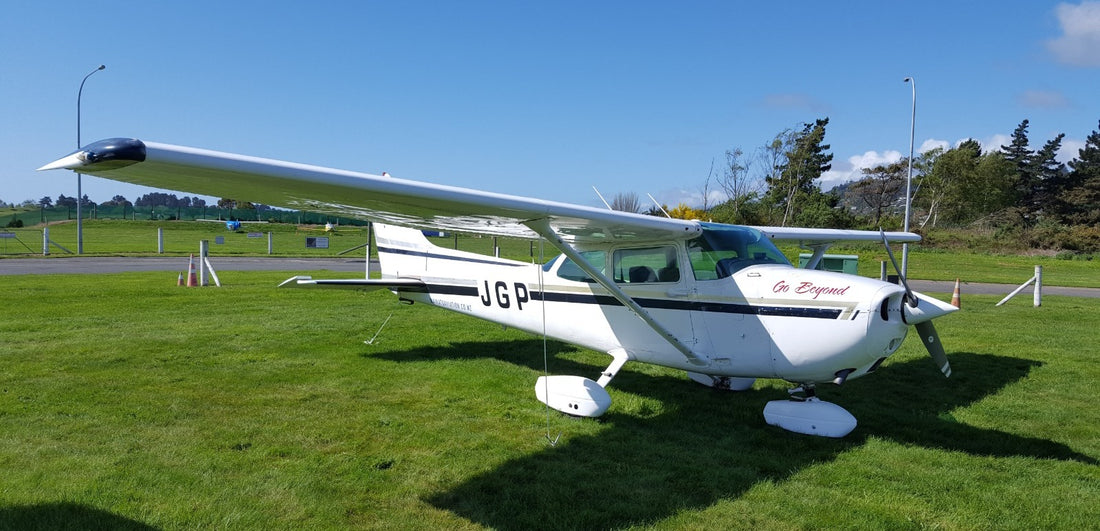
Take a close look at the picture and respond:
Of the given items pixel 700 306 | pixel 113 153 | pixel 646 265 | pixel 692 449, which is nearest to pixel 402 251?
pixel 646 265

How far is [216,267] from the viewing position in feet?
73.2

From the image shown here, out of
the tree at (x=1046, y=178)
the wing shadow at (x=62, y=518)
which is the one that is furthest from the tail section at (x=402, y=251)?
the tree at (x=1046, y=178)

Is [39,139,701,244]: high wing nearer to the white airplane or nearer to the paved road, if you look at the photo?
the white airplane

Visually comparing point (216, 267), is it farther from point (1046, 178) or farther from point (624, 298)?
point (1046, 178)

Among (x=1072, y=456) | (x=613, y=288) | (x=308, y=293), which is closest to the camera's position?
(x=1072, y=456)

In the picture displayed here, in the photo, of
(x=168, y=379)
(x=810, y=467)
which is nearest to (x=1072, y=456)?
(x=810, y=467)

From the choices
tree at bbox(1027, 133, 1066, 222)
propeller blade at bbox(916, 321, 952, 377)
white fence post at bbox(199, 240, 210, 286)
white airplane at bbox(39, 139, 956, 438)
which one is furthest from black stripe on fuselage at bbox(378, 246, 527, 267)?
tree at bbox(1027, 133, 1066, 222)

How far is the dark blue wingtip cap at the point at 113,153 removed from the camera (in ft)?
8.73

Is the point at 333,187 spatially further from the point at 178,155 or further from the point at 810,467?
the point at 810,467

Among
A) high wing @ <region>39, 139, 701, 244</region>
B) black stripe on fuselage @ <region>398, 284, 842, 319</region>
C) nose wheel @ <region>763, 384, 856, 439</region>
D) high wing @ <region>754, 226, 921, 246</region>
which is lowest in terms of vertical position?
nose wheel @ <region>763, 384, 856, 439</region>

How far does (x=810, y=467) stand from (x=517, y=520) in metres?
2.25

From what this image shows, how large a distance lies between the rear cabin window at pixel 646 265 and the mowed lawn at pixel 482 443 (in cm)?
127

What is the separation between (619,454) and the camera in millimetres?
4848

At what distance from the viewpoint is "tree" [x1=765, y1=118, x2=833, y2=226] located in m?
45.9
